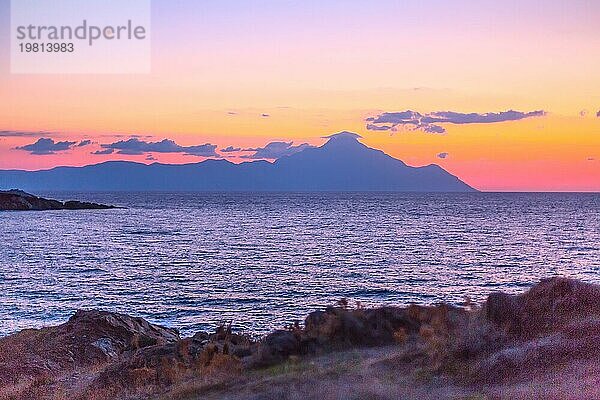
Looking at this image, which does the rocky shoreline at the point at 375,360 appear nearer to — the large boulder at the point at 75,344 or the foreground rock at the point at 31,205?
the large boulder at the point at 75,344

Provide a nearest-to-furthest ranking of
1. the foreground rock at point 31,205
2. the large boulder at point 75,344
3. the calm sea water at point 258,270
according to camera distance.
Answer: the large boulder at point 75,344, the calm sea water at point 258,270, the foreground rock at point 31,205

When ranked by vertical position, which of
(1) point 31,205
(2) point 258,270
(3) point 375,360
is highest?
(3) point 375,360

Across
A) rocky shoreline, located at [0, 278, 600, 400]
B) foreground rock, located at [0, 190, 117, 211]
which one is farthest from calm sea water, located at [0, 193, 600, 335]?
foreground rock, located at [0, 190, 117, 211]

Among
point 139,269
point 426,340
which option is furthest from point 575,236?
point 426,340

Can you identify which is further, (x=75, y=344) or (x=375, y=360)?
(x=75, y=344)

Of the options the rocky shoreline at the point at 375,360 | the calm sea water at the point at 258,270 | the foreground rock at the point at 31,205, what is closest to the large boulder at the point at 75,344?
the rocky shoreline at the point at 375,360

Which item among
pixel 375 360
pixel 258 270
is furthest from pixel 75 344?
pixel 258 270

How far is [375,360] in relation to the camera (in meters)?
15.0

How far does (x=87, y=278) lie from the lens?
4478 centimetres

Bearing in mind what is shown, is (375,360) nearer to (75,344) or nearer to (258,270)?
(75,344)

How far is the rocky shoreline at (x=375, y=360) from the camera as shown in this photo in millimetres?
12219

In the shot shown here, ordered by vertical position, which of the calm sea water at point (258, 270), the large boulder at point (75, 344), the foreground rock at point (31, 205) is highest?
the foreground rock at point (31, 205)

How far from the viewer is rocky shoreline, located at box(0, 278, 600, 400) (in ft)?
40.1

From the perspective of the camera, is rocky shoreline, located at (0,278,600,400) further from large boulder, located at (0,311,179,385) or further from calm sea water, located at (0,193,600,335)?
calm sea water, located at (0,193,600,335)
